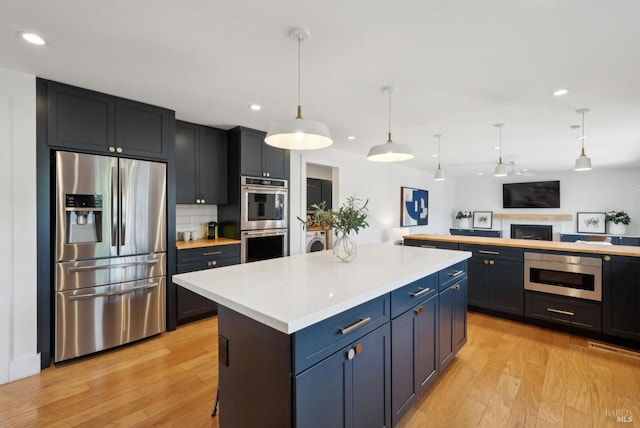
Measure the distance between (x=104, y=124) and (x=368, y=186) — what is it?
425 centimetres

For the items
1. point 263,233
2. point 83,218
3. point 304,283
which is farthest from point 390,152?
point 83,218

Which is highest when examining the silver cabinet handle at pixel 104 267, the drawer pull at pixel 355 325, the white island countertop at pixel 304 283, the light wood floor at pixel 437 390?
the white island countertop at pixel 304 283

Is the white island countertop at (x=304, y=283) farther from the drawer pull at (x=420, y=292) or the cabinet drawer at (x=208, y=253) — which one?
the cabinet drawer at (x=208, y=253)

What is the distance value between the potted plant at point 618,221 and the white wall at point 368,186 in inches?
154

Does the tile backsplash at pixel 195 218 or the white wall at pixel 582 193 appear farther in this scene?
the white wall at pixel 582 193

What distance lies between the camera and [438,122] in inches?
135

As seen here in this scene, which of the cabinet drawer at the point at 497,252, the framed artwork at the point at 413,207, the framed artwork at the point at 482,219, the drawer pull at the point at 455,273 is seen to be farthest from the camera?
the framed artwork at the point at 482,219

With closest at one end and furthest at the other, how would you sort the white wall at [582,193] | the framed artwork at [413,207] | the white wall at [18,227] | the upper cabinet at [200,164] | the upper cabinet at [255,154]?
the white wall at [18,227] → the upper cabinet at [200,164] → the upper cabinet at [255,154] → the framed artwork at [413,207] → the white wall at [582,193]

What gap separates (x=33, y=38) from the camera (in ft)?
5.85

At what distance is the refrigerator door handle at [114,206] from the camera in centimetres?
261

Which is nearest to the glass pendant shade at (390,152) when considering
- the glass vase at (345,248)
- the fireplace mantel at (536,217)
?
the glass vase at (345,248)

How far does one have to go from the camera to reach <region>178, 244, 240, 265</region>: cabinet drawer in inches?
123

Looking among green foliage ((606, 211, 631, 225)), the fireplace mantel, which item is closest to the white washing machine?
the fireplace mantel

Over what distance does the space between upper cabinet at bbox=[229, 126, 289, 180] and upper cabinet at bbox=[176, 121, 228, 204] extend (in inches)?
8.7
